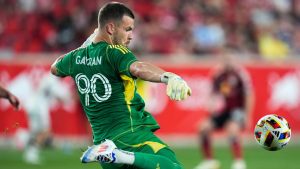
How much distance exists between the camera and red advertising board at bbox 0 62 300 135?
19391 mm

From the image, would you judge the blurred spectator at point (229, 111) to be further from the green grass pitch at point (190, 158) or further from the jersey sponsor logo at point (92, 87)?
the jersey sponsor logo at point (92, 87)

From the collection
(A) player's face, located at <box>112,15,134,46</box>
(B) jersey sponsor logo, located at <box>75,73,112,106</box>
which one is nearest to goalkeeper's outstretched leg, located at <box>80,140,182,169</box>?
(B) jersey sponsor logo, located at <box>75,73,112,106</box>

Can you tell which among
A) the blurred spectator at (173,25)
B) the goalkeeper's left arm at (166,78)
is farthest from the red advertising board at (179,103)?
the goalkeeper's left arm at (166,78)

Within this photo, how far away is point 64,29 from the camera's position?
2097 cm

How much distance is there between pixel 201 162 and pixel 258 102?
17.2 ft

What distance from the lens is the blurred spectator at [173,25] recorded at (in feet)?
67.9

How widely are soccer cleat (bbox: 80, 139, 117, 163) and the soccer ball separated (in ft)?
6.70

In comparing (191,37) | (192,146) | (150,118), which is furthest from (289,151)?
(150,118)

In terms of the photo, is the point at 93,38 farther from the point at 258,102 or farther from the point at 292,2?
Answer: the point at 292,2

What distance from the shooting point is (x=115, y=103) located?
25.7 ft

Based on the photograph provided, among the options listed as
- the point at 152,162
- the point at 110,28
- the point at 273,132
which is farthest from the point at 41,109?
the point at 152,162

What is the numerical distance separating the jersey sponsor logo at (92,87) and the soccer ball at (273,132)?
6.48ft

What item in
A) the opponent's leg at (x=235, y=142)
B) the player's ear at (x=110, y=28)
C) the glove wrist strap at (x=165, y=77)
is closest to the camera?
the glove wrist strap at (x=165, y=77)

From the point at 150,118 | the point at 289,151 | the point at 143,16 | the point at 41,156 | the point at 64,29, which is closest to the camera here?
the point at 150,118
